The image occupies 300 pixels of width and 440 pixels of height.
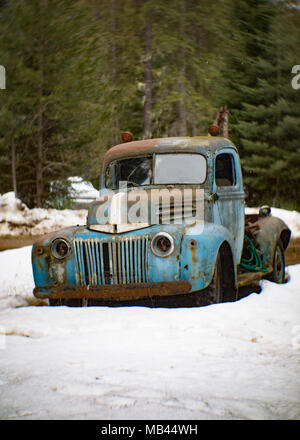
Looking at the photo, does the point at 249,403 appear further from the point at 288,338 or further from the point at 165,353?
the point at 288,338

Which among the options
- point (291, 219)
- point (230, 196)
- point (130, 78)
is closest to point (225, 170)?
point (230, 196)

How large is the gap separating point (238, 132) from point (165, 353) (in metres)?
19.2

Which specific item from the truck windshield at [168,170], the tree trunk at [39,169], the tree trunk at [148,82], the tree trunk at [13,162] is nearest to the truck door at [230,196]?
the truck windshield at [168,170]

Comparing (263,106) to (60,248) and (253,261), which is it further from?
(60,248)

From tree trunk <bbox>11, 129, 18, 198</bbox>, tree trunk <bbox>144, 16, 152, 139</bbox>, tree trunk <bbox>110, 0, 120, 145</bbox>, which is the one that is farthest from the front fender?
tree trunk <bbox>144, 16, 152, 139</bbox>

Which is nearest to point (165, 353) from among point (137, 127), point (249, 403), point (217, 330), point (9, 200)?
point (217, 330)

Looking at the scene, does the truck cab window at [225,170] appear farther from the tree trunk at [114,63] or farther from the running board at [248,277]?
the tree trunk at [114,63]

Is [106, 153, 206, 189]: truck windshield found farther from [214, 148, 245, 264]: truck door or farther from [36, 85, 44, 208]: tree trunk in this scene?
[36, 85, 44, 208]: tree trunk

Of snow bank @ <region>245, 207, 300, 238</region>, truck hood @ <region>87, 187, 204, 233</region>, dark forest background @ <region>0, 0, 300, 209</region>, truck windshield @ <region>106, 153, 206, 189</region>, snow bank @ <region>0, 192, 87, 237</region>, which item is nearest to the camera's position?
truck hood @ <region>87, 187, 204, 233</region>

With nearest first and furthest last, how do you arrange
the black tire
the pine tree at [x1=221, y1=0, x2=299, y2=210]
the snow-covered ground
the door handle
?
the snow-covered ground → the door handle → the black tire → the pine tree at [x1=221, y1=0, x2=299, y2=210]

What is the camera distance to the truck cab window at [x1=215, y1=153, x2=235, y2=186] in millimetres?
6070

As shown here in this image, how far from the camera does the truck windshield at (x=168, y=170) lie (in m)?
5.89

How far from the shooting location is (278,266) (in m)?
7.52

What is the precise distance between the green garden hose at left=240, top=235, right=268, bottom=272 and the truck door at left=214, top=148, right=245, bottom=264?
1.23ft
